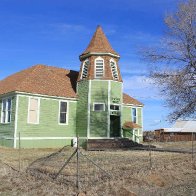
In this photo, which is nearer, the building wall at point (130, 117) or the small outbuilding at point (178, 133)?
the building wall at point (130, 117)

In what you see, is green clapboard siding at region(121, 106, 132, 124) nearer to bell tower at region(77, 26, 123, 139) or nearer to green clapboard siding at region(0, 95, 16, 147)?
Answer: bell tower at region(77, 26, 123, 139)

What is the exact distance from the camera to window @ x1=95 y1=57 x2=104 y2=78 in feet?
96.1

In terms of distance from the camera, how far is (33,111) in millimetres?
26469

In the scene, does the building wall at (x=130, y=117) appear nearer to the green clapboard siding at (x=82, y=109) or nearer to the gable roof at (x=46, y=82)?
the gable roof at (x=46, y=82)

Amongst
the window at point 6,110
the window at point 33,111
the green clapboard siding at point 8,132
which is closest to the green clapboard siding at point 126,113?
the window at point 33,111

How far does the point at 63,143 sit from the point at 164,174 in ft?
56.6

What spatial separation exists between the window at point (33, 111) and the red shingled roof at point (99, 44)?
7.03 meters

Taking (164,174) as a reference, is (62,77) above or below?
above

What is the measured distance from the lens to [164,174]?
11.9m

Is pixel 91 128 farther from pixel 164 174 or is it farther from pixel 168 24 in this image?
pixel 164 174

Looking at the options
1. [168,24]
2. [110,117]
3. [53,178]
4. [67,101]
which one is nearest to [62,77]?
[67,101]

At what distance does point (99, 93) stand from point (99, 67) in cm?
242

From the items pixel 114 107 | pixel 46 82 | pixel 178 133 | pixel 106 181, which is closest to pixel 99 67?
pixel 114 107

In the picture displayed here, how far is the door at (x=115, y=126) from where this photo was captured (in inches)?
1182
